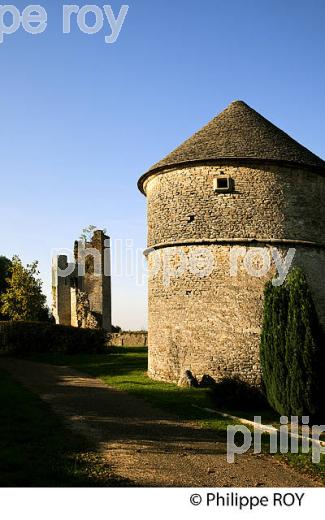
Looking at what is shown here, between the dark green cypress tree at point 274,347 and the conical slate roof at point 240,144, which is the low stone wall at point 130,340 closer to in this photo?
the conical slate roof at point 240,144

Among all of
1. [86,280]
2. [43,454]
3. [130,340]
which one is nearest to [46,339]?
[130,340]

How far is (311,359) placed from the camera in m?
12.7

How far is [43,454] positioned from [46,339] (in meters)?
18.9

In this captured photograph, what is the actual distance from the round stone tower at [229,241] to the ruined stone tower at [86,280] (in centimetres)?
1881

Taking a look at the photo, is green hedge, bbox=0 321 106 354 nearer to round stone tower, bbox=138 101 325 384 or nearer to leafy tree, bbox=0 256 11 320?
round stone tower, bbox=138 101 325 384

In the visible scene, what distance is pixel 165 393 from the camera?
47.0 ft

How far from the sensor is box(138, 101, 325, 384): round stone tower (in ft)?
50.3

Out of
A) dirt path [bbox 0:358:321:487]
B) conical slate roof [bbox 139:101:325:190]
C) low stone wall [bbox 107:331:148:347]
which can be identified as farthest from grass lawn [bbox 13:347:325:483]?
low stone wall [bbox 107:331:148:347]

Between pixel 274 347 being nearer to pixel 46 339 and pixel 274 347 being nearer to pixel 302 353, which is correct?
pixel 302 353

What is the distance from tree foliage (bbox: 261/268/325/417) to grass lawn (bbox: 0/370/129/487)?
595cm

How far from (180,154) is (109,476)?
11.9m

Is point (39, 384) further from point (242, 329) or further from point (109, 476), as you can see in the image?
point (109, 476)

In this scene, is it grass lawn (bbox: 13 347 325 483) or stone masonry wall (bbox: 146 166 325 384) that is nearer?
grass lawn (bbox: 13 347 325 483)

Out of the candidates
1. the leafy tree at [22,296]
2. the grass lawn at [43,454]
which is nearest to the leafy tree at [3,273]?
the leafy tree at [22,296]
